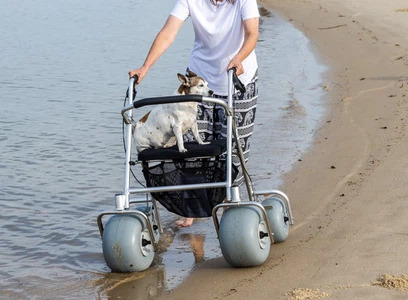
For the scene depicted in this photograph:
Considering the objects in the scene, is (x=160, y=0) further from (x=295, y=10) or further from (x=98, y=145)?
(x=98, y=145)

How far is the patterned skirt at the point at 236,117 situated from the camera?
5875 mm

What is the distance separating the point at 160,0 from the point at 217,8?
1924 centimetres

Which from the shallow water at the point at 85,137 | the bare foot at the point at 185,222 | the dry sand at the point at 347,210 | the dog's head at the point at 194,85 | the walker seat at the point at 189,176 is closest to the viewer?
the dry sand at the point at 347,210

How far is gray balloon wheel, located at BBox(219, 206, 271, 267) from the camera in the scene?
16.7ft

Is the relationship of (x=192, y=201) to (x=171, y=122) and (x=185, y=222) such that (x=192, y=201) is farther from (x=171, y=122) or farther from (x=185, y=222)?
(x=185, y=222)

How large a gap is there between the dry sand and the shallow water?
29 centimetres

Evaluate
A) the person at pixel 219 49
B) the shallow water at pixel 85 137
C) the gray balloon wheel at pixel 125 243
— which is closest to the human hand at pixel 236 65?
the person at pixel 219 49

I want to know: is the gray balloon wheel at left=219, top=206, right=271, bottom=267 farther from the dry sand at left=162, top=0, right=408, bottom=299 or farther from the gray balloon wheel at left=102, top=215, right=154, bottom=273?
the gray balloon wheel at left=102, top=215, right=154, bottom=273

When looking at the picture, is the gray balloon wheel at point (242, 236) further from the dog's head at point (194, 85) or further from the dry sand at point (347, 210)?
the dog's head at point (194, 85)

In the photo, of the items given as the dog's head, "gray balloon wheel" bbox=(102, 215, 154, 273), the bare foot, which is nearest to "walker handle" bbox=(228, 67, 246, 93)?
the dog's head

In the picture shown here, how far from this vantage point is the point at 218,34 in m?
5.71

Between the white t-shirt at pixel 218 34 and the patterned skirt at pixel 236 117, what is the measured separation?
0.09 metres

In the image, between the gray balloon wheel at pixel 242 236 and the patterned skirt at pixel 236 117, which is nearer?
the gray balloon wheel at pixel 242 236

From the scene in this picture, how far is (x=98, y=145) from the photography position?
9.48 metres
